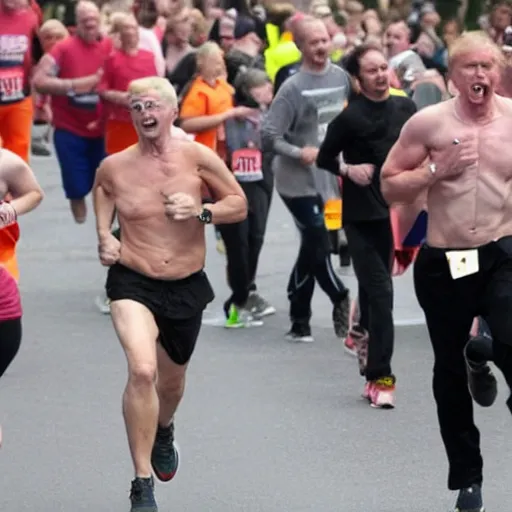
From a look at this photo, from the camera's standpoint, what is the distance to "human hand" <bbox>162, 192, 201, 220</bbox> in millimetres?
7703

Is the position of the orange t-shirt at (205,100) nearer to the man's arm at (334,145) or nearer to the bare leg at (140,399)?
the man's arm at (334,145)

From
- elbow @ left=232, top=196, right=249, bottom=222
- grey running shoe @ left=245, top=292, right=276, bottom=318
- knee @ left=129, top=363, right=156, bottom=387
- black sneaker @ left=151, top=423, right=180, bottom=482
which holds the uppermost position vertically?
elbow @ left=232, top=196, right=249, bottom=222

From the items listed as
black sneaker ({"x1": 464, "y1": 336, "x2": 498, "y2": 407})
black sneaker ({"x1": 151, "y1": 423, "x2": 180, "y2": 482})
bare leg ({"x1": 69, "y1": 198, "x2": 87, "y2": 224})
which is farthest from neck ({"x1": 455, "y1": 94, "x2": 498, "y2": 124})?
bare leg ({"x1": 69, "y1": 198, "x2": 87, "y2": 224})

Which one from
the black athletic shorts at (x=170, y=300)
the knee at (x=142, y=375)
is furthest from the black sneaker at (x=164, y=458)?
the knee at (x=142, y=375)

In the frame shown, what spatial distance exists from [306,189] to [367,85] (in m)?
1.75

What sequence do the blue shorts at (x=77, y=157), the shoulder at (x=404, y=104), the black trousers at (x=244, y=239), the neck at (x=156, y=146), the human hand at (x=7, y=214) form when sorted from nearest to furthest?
1. the human hand at (x=7, y=214)
2. the neck at (x=156, y=146)
3. the shoulder at (x=404, y=104)
4. the black trousers at (x=244, y=239)
5. the blue shorts at (x=77, y=157)

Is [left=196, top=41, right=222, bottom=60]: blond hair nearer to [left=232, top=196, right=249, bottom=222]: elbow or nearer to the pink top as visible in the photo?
[left=232, top=196, right=249, bottom=222]: elbow

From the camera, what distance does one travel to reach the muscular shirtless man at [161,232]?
7.74 m

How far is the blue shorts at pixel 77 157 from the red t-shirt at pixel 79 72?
0.07 metres

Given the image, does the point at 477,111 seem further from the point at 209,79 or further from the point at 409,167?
the point at 209,79

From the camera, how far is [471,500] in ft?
24.1

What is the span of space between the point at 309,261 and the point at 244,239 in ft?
2.53

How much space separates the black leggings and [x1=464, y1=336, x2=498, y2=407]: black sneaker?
1728 mm

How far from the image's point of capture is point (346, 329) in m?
11.9
